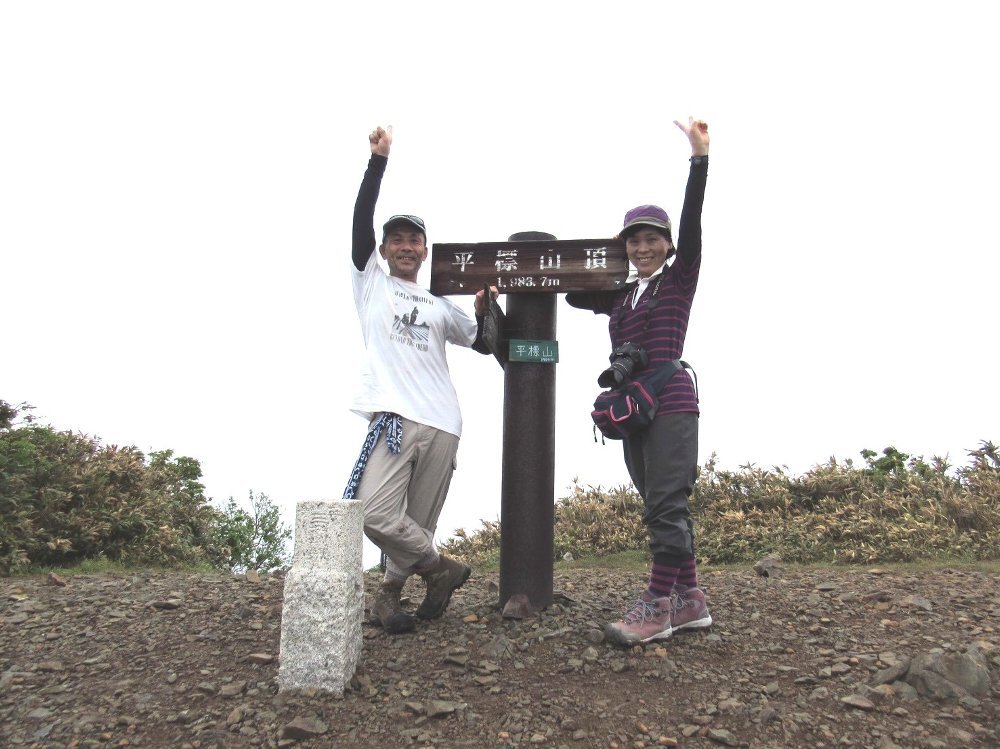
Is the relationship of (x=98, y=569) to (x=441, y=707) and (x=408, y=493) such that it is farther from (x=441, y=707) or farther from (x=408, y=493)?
(x=441, y=707)

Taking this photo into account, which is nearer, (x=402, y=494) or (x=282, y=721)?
(x=282, y=721)

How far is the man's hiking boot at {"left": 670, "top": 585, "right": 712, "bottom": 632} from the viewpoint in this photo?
4863 mm

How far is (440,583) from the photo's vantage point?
5176 mm

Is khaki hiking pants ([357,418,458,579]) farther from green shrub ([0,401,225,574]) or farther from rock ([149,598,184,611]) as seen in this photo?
green shrub ([0,401,225,574])

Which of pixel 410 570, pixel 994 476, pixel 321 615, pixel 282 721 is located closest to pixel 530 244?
pixel 410 570

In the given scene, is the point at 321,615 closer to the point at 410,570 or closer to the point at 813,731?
the point at 410,570

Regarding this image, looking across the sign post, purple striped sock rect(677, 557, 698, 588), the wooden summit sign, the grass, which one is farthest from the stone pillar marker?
the grass

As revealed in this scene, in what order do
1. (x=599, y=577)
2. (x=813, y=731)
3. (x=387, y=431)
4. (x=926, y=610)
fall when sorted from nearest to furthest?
(x=813, y=731), (x=387, y=431), (x=926, y=610), (x=599, y=577)

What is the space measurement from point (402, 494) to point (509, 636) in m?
1.09

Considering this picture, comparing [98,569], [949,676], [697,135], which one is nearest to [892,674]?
[949,676]

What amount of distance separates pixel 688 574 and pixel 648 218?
215cm

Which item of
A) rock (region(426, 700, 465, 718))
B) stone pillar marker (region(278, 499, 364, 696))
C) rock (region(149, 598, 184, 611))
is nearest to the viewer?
rock (region(426, 700, 465, 718))

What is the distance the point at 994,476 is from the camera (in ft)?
31.5

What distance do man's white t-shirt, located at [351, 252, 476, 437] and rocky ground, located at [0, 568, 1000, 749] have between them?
4.60ft
